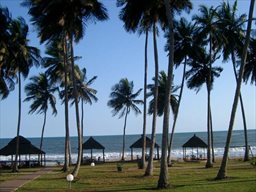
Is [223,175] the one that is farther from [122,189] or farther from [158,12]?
[158,12]

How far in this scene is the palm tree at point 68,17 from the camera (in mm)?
27438

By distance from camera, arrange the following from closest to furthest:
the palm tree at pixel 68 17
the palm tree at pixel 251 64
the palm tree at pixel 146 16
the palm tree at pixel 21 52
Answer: the palm tree at pixel 146 16
the palm tree at pixel 68 17
the palm tree at pixel 21 52
the palm tree at pixel 251 64

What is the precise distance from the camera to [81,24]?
29.1 m

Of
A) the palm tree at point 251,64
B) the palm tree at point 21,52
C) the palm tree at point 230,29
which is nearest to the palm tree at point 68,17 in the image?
the palm tree at point 21,52

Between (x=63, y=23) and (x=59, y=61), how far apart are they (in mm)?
12160

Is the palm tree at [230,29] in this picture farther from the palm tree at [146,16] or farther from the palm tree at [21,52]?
the palm tree at [21,52]

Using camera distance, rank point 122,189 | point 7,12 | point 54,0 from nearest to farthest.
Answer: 1. point 122,189
2. point 54,0
3. point 7,12

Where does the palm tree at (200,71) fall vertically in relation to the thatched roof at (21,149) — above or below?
above

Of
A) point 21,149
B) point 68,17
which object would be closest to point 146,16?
point 68,17

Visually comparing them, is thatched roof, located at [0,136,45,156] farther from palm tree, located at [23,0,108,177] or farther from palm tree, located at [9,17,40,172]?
palm tree, located at [23,0,108,177]

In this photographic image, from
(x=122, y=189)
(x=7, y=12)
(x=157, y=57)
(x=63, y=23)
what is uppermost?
(x=7, y=12)

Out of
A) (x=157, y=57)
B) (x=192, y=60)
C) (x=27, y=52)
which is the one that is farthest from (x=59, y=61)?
(x=157, y=57)

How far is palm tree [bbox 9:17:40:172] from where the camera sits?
36000mm

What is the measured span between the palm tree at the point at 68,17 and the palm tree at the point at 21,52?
22.6ft
